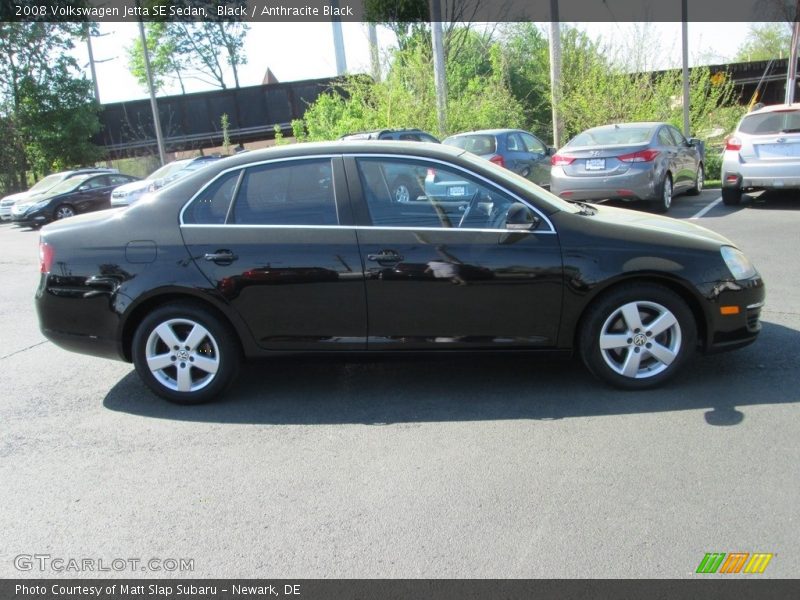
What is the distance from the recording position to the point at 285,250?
453cm

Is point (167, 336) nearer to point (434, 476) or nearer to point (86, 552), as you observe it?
point (86, 552)

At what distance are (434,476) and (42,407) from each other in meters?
2.93

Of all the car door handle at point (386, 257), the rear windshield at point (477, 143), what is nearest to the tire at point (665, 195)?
the rear windshield at point (477, 143)

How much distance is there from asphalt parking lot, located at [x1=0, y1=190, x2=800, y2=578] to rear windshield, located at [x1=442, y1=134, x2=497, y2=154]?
8.96m

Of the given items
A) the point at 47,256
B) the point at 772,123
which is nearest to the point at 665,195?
the point at 772,123

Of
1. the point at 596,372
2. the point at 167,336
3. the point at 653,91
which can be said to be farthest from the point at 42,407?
the point at 653,91

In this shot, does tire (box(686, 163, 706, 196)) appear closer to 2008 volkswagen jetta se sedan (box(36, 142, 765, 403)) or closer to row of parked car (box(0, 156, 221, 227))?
2008 volkswagen jetta se sedan (box(36, 142, 765, 403))

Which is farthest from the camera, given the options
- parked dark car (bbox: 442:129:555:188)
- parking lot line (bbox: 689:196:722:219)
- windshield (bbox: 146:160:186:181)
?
windshield (bbox: 146:160:186:181)

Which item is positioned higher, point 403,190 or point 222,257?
point 403,190

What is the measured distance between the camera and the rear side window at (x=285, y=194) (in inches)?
182

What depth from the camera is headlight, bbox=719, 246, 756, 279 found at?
4555 mm
